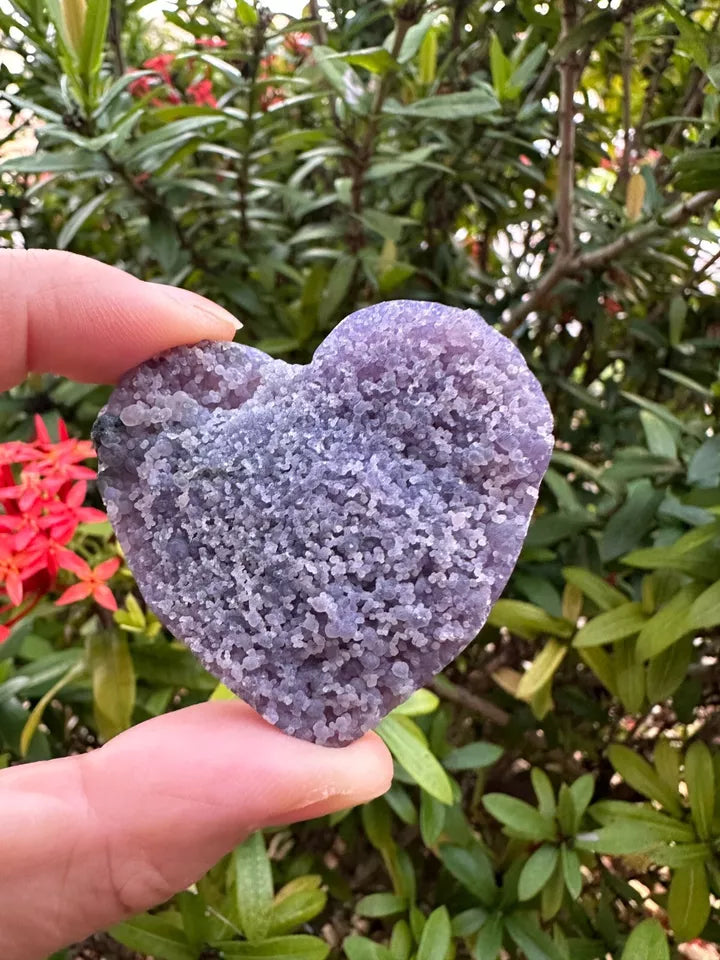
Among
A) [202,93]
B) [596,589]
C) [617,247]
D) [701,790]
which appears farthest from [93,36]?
[701,790]

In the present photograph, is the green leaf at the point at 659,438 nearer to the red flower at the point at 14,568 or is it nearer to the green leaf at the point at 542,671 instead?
the green leaf at the point at 542,671

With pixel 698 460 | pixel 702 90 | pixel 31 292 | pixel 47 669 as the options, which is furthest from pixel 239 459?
pixel 702 90

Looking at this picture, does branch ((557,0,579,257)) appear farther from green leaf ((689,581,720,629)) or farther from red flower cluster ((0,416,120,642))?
red flower cluster ((0,416,120,642))

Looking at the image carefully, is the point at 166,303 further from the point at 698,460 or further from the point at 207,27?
the point at 207,27

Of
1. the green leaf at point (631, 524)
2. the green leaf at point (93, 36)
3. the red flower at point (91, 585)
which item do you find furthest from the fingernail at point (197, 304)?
the green leaf at point (631, 524)

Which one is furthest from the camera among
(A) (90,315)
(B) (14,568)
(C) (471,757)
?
(C) (471,757)

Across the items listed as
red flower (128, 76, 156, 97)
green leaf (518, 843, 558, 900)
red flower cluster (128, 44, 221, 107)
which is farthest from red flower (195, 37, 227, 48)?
green leaf (518, 843, 558, 900)

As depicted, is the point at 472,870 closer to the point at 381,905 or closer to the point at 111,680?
the point at 381,905
